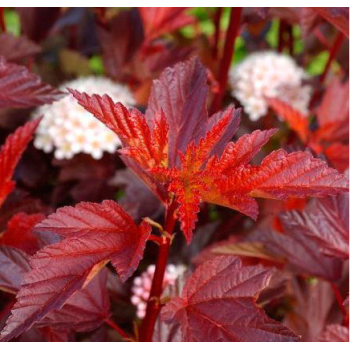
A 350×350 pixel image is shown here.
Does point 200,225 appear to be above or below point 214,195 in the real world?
above

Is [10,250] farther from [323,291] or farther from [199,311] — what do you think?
[323,291]

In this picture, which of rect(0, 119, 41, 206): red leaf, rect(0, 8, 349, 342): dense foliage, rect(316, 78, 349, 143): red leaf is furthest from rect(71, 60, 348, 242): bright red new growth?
rect(316, 78, 349, 143): red leaf

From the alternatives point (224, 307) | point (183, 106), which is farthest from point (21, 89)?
point (224, 307)

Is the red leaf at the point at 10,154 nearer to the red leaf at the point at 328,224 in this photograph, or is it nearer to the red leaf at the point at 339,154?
the red leaf at the point at 328,224

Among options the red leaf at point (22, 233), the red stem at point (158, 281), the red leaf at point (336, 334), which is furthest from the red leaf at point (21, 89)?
the red leaf at point (336, 334)

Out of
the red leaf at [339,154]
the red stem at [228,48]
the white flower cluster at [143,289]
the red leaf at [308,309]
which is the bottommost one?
the white flower cluster at [143,289]
